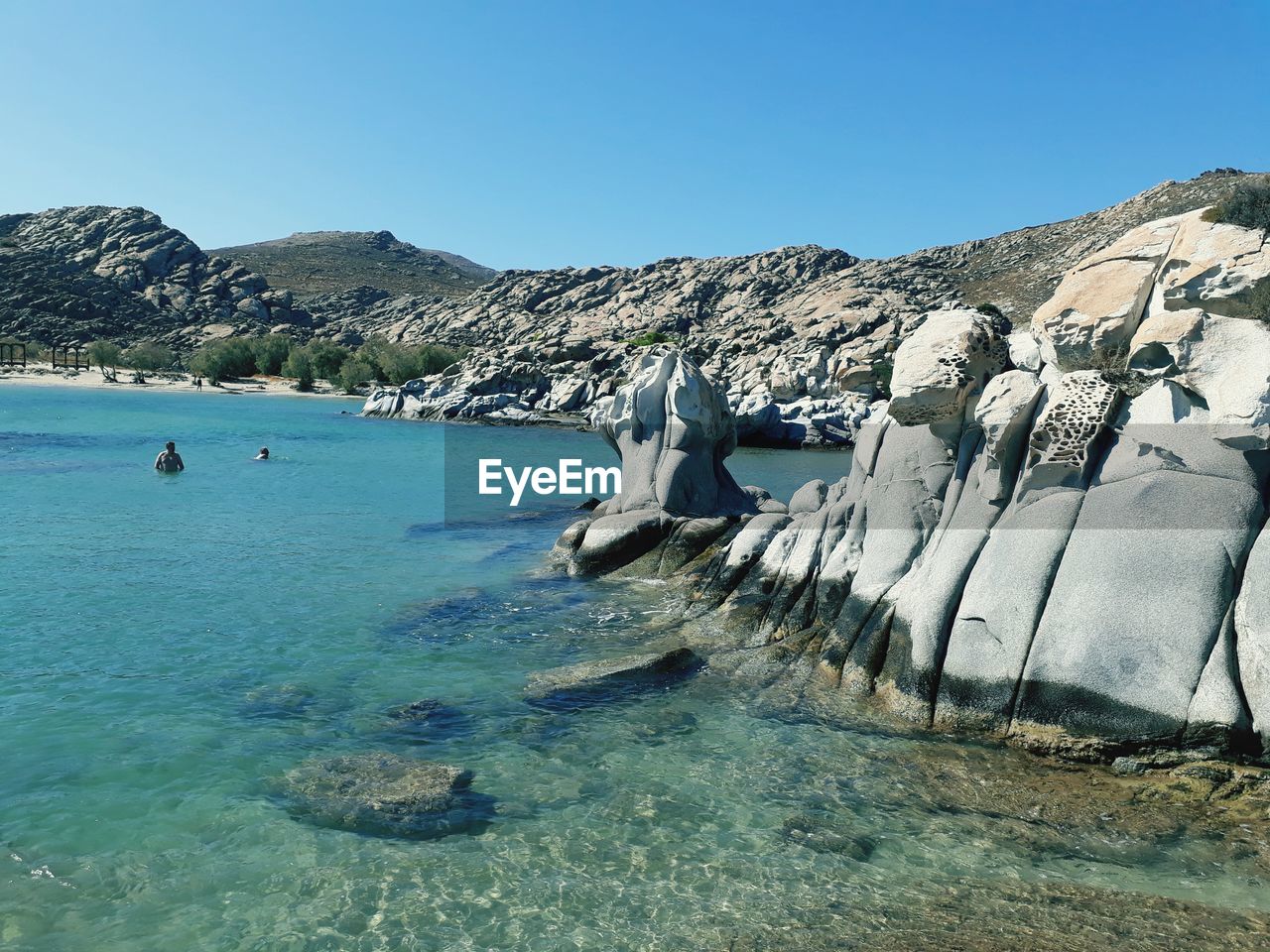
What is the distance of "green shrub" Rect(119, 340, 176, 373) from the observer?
90.8 m

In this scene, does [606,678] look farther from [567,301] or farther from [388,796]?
[567,301]

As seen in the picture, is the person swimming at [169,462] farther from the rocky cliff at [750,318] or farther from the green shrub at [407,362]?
the green shrub at [407,362]

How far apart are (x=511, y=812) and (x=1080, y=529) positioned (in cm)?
527

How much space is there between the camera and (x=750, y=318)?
9469 centimetres

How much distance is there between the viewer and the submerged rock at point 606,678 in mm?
9266

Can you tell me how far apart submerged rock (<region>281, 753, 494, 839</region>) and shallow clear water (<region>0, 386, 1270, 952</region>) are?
6.4 inches

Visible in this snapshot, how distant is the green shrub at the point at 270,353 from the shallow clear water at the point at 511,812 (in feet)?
271

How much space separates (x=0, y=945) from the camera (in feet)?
17.1

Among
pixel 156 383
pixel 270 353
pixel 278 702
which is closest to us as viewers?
pixel 278 702

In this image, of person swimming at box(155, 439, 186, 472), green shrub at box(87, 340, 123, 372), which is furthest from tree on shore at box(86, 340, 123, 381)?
person swimming at box(155, 439, 186, 472)

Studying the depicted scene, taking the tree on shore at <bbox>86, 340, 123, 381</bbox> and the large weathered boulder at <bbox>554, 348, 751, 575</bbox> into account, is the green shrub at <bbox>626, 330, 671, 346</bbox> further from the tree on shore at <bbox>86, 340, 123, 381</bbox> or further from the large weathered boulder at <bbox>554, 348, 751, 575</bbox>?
the large weathered boulder at <bbox>554, 348, 751, 575</bbox>

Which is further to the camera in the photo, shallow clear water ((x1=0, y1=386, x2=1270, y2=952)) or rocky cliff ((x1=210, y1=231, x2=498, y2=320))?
rocky cliff ((x1=210, y1=231, x2=498, y2=320))

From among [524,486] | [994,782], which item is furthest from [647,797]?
[524,486]

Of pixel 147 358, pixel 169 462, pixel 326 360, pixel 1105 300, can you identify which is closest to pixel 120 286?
pixel 147 358
